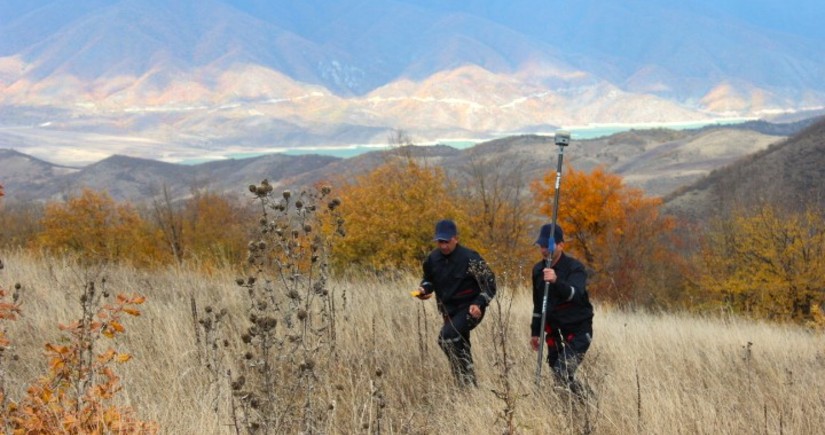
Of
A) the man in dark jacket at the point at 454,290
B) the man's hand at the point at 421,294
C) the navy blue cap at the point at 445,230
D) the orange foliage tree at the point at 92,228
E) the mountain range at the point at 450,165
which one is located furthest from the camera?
the mountain range at the point at 450,165

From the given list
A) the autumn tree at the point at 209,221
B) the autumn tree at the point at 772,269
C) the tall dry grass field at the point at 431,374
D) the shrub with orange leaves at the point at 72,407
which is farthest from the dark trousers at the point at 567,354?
the autumn tree at the point at 209,221

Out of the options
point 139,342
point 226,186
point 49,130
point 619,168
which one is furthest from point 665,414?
point 49,130

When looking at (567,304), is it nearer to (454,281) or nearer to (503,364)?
(454,281)

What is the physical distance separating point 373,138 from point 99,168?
79.3 meters

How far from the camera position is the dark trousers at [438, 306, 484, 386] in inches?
202

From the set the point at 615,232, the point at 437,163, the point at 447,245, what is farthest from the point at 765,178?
the point at 447,245

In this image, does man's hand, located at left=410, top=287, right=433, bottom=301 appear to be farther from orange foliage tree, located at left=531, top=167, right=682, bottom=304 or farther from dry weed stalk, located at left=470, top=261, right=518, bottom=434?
orange foliage tree, located at left=531, top=167, right=682, bottom=304

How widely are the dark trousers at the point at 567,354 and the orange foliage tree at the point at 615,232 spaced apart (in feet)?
105

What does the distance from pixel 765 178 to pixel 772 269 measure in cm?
3640

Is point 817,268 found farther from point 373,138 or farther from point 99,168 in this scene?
point 373,138

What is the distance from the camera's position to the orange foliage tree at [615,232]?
3916 centimetres

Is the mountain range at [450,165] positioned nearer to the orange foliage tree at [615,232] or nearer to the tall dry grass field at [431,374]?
the orange foliage tree at [615,232]

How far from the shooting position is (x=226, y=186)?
11681cm

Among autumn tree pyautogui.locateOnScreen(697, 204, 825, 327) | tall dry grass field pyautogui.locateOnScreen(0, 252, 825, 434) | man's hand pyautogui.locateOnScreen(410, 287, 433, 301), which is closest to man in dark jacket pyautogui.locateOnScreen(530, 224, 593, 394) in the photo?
tall dry grass field pyautogui.locateOnScreen(0, 252, 825, 434)
